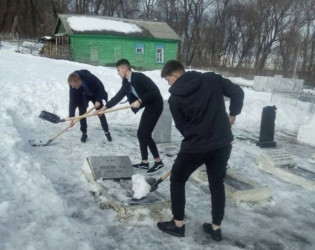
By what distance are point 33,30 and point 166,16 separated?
16468 millimetres

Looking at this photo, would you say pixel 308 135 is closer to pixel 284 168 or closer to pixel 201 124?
pixel 284 168

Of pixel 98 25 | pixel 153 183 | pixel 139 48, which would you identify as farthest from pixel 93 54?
pixel 153 183

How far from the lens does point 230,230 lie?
4.21 m

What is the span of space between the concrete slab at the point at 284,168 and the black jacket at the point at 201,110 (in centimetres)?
316

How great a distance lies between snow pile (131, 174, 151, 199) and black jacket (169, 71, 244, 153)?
1090mm

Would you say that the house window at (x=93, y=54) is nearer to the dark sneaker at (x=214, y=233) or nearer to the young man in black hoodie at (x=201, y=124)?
the young man in black hoodie at (x=201, y=124)

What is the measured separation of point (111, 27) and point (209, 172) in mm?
25688

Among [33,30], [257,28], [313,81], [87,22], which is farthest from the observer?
[257,28]

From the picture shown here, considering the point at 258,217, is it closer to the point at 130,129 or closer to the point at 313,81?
the point at 130,129

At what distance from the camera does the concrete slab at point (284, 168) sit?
6156 mm

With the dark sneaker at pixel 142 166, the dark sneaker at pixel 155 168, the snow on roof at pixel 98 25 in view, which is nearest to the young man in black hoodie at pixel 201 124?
the dark sneaker at pixel 155 168

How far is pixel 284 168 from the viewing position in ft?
22.0

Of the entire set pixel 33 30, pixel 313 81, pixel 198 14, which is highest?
pixel 198 14

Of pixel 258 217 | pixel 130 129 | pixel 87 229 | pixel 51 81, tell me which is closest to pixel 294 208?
pixel 258 217
